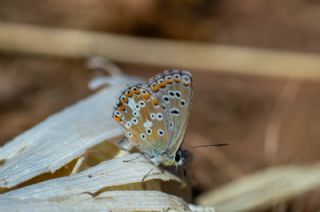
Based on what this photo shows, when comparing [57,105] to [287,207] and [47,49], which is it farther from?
[287,207]

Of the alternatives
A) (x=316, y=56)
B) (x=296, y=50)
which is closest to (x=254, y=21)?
(x=296, y=50)

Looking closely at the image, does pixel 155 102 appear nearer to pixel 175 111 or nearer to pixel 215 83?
pixel 175 111

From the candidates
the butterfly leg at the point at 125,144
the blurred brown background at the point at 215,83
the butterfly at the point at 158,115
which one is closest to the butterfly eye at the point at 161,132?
the butterfly at the point at 158,115

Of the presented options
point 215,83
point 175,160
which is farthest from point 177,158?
point 215,83

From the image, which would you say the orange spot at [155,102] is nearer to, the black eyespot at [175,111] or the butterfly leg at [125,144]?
the black eyespot at [175,111]

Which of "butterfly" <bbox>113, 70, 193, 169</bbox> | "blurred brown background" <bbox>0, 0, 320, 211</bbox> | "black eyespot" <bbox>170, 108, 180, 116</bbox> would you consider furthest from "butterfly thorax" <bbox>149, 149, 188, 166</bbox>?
"blurred brown background" <bbox>0, 0, 320, 211</bbox>

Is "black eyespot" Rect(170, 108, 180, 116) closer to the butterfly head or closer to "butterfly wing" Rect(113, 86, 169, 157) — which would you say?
"butterfly wing" Rect(113, 86, 169, 157)
